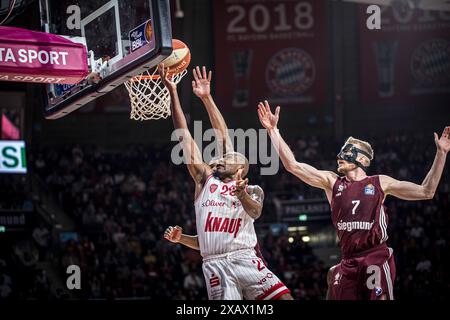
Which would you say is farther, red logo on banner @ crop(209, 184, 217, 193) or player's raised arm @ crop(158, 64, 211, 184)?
player's raised arm @ crop(158, 64, 211, 184)

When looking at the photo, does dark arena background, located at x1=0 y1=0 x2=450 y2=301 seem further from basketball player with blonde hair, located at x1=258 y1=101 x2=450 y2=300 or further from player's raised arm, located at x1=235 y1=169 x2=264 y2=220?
player's raised arm, located at x1=235 y1=169 x2=264 y2=220

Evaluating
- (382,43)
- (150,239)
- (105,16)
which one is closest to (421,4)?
(105,16)

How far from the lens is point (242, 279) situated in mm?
6750

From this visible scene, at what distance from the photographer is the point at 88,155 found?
800 inches

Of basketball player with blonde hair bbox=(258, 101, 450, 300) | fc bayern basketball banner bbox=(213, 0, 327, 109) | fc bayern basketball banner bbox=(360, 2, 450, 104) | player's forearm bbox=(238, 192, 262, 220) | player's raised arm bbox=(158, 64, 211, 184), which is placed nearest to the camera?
player's forearm bbox=(238, 192, 262, 220)

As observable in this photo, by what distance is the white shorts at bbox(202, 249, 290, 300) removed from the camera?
6.71 meters

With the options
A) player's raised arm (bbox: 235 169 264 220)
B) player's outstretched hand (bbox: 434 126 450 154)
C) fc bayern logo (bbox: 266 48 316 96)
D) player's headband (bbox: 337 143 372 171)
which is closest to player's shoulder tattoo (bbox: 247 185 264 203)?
player's raised arm (bbox: 235 169 264 220)

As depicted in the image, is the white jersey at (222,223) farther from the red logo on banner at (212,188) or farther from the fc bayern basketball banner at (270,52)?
the fc bayern basketball banner at (270,52)

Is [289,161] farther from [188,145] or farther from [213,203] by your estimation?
[188,145]

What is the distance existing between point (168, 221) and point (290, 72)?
5.59 meters

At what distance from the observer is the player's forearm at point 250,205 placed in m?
6.61

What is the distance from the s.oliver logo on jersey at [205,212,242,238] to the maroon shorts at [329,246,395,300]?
941 mm

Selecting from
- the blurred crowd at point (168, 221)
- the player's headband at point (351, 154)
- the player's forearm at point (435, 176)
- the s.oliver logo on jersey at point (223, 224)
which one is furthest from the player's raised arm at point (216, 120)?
the blurred crowd at point (168, 221)

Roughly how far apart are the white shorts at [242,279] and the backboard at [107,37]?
1.77 metres
